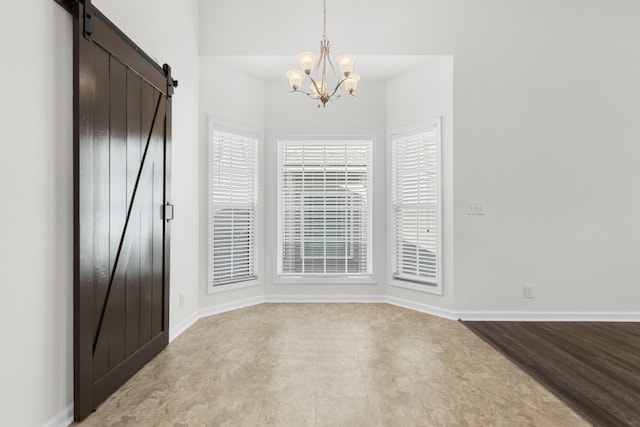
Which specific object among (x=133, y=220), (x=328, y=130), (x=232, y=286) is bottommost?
(x=232, y=286)

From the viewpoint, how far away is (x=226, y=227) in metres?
4.43

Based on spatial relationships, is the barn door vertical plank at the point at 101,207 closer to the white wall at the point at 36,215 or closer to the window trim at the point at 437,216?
the white wall at the point at 36,215

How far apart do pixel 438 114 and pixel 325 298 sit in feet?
8.87

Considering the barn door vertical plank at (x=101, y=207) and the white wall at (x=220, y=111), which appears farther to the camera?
the white wall at (x=220, y=111)

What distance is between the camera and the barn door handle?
3092 mm

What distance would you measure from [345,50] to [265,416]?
3731mm

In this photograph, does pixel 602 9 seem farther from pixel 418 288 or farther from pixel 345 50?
pixel 418 288

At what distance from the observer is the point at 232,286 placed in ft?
14.5

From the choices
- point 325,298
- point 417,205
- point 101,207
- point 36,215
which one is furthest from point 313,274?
point 36,215

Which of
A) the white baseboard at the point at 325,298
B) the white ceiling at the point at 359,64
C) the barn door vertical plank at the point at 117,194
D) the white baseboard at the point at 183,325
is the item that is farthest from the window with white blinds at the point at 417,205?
the barn door vertical plank at the point at 117,194

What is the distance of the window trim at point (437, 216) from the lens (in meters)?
4.22

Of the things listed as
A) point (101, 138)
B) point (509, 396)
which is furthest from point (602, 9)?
point (101, 138)

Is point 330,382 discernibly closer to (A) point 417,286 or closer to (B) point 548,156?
(A) point 417,286

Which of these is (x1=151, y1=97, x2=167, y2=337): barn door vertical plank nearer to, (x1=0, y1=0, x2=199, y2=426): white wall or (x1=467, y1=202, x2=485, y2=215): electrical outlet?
(x1=0, y1=0, x2=199, y2=426): white wall
